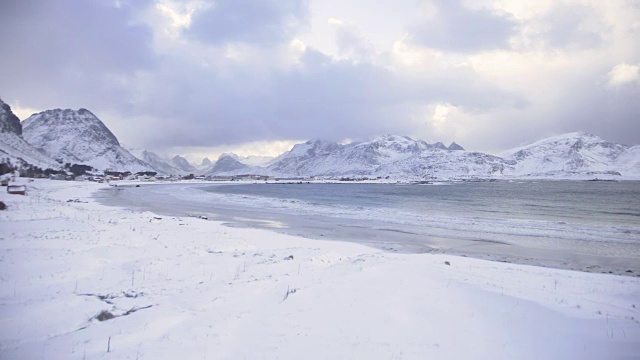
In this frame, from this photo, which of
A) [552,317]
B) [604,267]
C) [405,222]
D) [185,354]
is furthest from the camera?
[405,222]

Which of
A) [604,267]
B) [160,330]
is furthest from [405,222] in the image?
[160,330]

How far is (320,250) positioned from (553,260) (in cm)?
1411

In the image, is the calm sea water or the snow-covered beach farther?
the calm sea water

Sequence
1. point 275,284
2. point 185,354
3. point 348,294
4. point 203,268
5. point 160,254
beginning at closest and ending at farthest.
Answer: point 185,354 < point 348,294 < point 275,284 < point 203,268 < point 160,254

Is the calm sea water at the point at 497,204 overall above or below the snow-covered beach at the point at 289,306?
above

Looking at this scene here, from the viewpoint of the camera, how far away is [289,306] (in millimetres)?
10266

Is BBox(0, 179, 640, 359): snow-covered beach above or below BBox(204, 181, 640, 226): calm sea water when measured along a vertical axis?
below

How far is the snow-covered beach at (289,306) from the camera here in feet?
26.3

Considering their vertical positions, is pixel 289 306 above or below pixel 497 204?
below

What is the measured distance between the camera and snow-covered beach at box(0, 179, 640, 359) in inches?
316

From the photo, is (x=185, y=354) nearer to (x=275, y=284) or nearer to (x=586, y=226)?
(x=275, y=284)

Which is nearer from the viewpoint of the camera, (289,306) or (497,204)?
(289,306)

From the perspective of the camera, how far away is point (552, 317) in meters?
10.2

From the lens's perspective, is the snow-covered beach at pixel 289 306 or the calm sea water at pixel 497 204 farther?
the calm sea water at pixel 497 204
